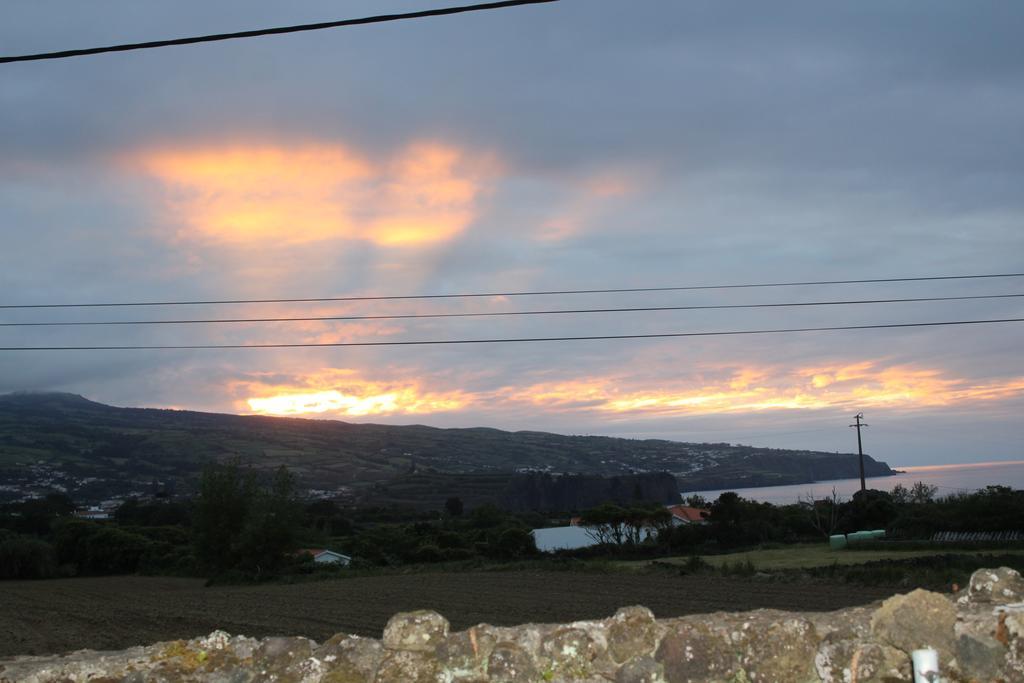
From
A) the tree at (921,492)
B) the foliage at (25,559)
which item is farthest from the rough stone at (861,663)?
the tree at (921,492)

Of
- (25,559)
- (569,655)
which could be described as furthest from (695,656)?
(25,559)

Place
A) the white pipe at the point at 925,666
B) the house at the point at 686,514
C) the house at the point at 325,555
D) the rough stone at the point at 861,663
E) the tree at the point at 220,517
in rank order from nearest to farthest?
1. the white pipe at the point at 925,666
2. the rough stone at the point at 861,663
3. the tree at the point at 220,517
4. the house at the point at 325,555
5. the house at the point at 686,514

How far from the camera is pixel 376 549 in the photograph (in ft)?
196

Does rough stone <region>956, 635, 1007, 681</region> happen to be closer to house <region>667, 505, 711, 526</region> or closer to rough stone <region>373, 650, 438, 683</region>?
rough stone <region>373, 650, 438, 683</region>

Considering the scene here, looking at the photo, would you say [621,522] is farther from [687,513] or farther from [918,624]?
[918,624]

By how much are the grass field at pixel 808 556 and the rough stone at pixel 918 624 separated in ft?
125

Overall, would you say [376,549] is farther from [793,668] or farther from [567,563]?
[793,668]

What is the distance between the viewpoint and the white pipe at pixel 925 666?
389cm

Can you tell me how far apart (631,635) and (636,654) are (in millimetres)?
85

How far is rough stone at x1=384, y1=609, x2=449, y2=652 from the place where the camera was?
4125 millimetres

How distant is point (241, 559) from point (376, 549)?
31.7 feet

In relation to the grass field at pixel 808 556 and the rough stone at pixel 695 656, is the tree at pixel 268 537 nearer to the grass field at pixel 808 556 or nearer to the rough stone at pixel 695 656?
the grass field at pixel 808 556

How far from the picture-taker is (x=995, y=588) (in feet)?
14.5

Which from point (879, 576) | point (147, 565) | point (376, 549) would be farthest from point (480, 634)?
point (147, 565)
